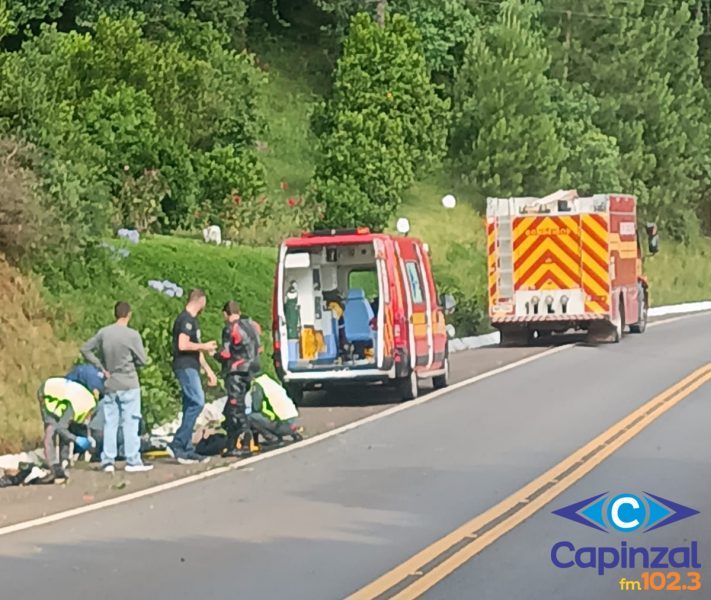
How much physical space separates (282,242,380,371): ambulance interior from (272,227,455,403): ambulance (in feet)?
0.04

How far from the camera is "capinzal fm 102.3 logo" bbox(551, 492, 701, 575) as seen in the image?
10.2m

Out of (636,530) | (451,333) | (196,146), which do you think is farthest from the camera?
(196,146)

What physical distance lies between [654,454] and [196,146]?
1959cm

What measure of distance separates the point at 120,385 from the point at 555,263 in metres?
15.7

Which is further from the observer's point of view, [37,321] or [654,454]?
[37,321]

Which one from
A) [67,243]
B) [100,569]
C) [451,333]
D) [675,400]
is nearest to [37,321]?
[67,243]

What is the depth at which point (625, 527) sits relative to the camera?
1162cm

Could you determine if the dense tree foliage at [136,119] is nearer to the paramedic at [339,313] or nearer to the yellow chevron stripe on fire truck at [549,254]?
the paramedic at [339,313]

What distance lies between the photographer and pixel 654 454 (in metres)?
15.2

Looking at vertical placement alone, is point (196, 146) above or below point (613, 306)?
above

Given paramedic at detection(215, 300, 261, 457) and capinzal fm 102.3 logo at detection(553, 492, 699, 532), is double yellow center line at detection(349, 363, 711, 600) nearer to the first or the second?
capinzal fm 102.3 logo at detection(553, 492, 699, 532)

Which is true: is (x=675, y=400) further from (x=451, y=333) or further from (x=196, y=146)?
(x=196, y=146)

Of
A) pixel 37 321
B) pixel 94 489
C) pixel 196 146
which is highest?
pixel 196 146

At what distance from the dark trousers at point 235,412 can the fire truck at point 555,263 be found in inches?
557
